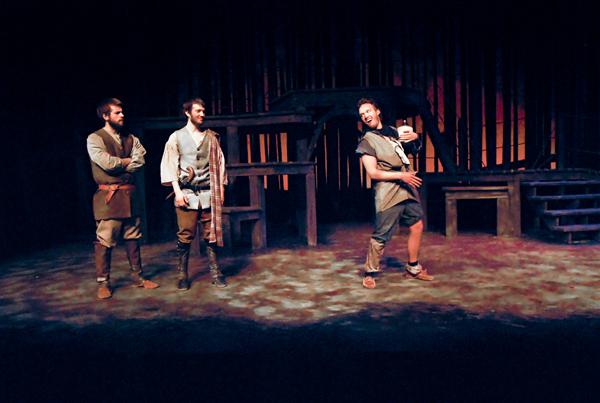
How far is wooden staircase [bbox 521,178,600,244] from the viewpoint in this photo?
706 centimetres

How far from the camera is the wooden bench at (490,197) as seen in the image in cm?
771

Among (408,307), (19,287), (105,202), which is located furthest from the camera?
(19,287)

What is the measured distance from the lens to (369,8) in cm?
1008

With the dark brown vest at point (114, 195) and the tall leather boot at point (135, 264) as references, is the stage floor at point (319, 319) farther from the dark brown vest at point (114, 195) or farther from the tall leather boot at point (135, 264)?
the dark brown vest at point (114, 195)

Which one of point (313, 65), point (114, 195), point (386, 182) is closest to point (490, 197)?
point (386, 182)

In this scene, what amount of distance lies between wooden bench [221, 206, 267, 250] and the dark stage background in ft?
9.03

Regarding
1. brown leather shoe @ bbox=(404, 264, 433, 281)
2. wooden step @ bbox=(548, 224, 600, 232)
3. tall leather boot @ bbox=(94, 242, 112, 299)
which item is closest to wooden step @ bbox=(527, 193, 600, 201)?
wooden step @ bbox=(548, 224, 600, 232)

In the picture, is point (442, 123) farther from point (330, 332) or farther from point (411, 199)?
point (330, 332)

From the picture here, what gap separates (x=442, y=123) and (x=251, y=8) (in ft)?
15.9

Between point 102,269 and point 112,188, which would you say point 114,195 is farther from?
point 102,269

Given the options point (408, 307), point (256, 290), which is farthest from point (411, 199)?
point (256, 290)

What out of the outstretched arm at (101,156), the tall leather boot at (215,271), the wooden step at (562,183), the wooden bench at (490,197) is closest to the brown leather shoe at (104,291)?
the tall leather boot at (215,271)

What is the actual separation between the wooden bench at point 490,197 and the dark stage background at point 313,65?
2.32m

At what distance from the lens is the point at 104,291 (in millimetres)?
4879
